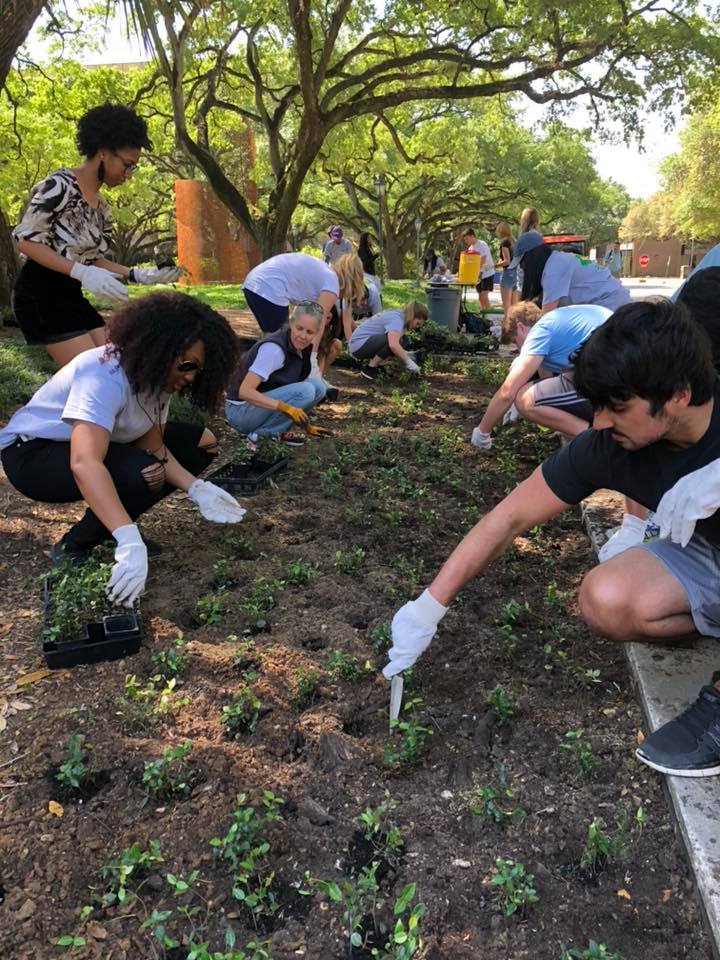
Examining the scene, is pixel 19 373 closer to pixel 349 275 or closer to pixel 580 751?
pixel 349 275

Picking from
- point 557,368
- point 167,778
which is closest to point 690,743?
point 167,778

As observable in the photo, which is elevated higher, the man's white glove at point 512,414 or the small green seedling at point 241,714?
the man's white glove at point 512,414

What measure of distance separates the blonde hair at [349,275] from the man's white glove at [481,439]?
2398 mm

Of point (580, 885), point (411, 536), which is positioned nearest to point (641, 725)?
point (580, 885)

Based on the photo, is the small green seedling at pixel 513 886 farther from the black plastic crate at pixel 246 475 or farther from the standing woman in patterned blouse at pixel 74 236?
the standing woman in patterned blouse at pixel 74 236

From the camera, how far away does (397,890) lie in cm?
162

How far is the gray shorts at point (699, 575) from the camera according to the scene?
212 centimetres

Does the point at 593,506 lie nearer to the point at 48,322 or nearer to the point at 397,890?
the point at 397,890

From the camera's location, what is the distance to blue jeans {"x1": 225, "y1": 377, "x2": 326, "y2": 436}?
4.73 metres

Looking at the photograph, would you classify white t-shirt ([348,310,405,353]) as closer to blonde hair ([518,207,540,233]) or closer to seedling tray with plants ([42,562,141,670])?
blonde hair ([518,207,540,233])

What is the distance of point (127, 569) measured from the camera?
257cm

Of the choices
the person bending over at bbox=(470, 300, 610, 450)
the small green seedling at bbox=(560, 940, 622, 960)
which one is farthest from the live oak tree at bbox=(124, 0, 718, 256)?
the small green seedling at bbox=(560, 940, 622, 960)

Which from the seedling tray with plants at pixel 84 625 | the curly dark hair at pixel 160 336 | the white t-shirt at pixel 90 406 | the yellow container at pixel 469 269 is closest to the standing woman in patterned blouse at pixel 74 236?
the white t-shirt at pixel 90 406

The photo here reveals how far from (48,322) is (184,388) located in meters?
1.46
